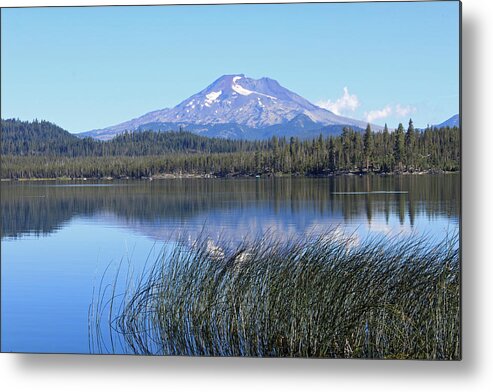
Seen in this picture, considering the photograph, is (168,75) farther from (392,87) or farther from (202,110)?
(392,87)

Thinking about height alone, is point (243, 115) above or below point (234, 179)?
above

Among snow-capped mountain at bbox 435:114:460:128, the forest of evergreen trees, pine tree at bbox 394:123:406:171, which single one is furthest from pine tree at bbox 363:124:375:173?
snow-capped mountain at bbox 435:114:460:128

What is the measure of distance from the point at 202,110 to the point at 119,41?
74cm

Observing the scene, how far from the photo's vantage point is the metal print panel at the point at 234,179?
602cm

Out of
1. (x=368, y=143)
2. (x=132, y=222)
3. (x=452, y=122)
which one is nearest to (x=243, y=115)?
Result: (x=368, y=143)

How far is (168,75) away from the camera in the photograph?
6.46 metres

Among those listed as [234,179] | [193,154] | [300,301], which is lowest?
[300,301]

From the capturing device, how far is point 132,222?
21.5ft

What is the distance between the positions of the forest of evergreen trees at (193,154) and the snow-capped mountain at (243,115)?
0.19ft

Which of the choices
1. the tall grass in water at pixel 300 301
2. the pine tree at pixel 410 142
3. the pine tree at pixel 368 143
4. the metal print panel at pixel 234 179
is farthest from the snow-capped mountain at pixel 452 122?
the tall grass in water at pixel 300 301

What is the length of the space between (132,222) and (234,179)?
0.78m

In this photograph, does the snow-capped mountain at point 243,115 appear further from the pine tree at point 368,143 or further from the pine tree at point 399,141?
the pine tree at point 399,141

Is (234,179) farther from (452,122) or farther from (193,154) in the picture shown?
(452,122)

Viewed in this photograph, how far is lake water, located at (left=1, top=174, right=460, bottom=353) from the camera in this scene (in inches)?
245
